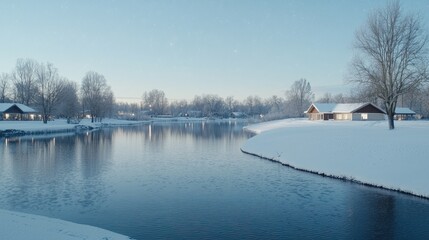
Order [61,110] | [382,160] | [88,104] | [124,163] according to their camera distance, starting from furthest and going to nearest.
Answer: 1. [88,104]
2. [61,110]
3. [124,163]
4. [382,160]

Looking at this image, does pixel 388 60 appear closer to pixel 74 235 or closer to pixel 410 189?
pixel 410 189

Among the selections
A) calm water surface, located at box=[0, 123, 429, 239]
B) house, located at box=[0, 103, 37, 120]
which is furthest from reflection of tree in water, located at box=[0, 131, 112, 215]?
house, located at box=[0, 103, 37, 120]

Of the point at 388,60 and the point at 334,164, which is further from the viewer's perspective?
the point at 388,60

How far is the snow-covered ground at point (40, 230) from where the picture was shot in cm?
1048

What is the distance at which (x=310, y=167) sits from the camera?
96.6 feet

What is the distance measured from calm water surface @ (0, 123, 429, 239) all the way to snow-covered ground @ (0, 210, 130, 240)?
199cm

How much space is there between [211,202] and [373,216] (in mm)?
8239

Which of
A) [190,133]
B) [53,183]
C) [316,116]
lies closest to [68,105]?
[190,133]

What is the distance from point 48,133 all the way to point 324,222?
7400 centimetres

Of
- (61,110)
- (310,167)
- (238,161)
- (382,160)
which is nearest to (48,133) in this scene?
(61,110)

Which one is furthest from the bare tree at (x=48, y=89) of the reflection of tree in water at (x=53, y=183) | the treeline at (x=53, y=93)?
the reflection of tree in water at (x=53, y=183)

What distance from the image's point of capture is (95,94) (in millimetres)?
123562

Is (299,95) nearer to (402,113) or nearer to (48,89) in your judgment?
(402,113)

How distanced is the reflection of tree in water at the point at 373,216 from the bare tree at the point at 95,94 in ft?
369
